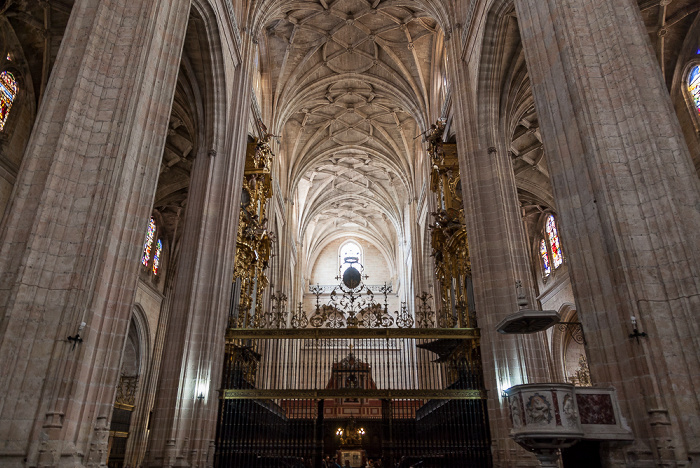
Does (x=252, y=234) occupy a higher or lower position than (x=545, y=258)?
lower

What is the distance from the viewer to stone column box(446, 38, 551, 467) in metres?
10.3

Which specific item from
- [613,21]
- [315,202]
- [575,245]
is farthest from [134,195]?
[315,202]

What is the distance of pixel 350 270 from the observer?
16.5 meters

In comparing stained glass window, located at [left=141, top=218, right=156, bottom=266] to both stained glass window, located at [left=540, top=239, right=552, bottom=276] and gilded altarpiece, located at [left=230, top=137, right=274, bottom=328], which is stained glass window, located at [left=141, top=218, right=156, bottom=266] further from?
stained glass window, located at [left=540, top=239, right=552, bottom=276]

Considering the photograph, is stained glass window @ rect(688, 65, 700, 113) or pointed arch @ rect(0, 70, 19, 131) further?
stained glass window @ rect(688, 65, 700, 113)

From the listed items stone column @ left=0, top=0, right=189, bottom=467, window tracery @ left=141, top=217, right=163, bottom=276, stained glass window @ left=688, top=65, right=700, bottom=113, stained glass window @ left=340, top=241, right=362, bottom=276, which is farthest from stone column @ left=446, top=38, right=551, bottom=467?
stained glass window @ left=340, top=241, right=362, bottom=276

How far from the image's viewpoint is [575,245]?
22.4ft

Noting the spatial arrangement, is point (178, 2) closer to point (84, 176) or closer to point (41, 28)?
point (84, 176)

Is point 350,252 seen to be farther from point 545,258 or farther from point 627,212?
point 627,212

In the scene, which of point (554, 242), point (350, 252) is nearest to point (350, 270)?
point (554, 242)

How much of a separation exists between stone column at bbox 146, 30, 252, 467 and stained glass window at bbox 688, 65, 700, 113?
1340cm

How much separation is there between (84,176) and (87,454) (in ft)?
12.1

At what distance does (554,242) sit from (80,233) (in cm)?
2084

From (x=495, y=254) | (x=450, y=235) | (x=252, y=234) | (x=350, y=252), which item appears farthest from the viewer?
(x=350, y=252)
